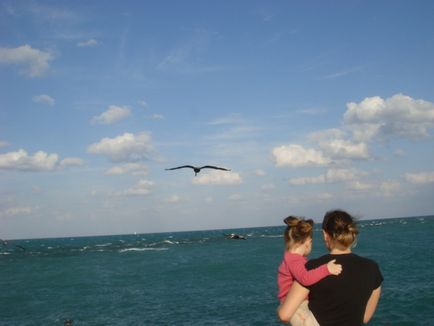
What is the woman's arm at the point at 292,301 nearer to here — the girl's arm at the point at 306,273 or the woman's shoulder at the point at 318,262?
the girl's arm at the point at 306,273

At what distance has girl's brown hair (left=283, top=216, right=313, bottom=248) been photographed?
4.34m

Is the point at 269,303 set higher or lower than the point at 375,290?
lower

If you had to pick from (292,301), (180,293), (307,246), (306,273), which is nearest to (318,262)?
(306,273)

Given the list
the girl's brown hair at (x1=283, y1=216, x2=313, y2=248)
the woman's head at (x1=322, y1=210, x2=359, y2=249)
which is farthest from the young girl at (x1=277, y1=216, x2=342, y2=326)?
the woman's head at (x1=322, y1=210, x2=359, y2=249)

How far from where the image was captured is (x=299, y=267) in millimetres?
4004

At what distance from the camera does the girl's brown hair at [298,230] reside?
4.34 meters

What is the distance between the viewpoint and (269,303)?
28.3 m

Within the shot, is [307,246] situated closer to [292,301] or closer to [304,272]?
[304,272]

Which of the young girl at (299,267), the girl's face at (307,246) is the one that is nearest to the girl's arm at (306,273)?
the young girl at (299,267)

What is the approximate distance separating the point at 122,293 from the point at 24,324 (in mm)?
10530

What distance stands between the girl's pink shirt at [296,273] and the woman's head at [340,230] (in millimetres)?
253

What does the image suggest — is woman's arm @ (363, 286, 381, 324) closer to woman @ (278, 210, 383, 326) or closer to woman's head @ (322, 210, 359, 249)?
woman @ (278, 210, 383, 326)

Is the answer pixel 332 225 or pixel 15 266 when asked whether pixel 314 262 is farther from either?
pixel 15 266

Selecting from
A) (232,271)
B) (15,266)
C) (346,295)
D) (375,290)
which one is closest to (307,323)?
(346,295)
